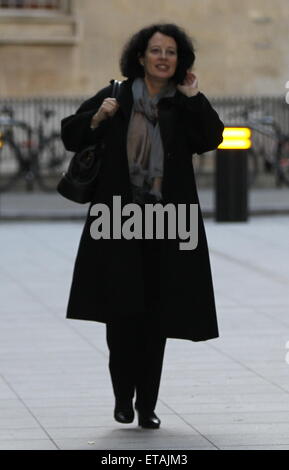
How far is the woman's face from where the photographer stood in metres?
6.87

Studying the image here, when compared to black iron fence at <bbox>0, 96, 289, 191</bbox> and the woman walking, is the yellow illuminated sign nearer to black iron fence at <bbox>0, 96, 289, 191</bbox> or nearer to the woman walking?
black iron fence at <bbox>0, 96, 289, 191</bbox>

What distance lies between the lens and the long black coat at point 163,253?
271 inches

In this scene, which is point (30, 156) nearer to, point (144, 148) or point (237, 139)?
point (237, 139)

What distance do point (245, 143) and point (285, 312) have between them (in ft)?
20.6

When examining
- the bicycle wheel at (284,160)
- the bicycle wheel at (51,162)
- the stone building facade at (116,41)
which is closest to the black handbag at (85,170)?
the bicycle wheel at (51,162)

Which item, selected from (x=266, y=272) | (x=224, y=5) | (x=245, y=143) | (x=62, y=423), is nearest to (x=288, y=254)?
(x=266, y=272)

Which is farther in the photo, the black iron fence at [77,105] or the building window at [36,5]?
the building window at [36,5]

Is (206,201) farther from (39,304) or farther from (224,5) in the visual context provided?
(39,304)

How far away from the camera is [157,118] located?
693 cm

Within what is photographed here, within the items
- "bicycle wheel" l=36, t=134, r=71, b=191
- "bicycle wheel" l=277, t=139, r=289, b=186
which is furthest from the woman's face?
"bicycle wheel" l=277, t=139, r=289, b=186

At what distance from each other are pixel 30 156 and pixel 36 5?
5550mm

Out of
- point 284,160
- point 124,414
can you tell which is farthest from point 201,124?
point 284,160

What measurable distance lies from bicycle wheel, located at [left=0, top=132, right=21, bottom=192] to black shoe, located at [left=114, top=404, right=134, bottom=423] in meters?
14.0

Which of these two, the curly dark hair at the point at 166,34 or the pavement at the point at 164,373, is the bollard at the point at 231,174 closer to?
the pavement at the point at 164,373
